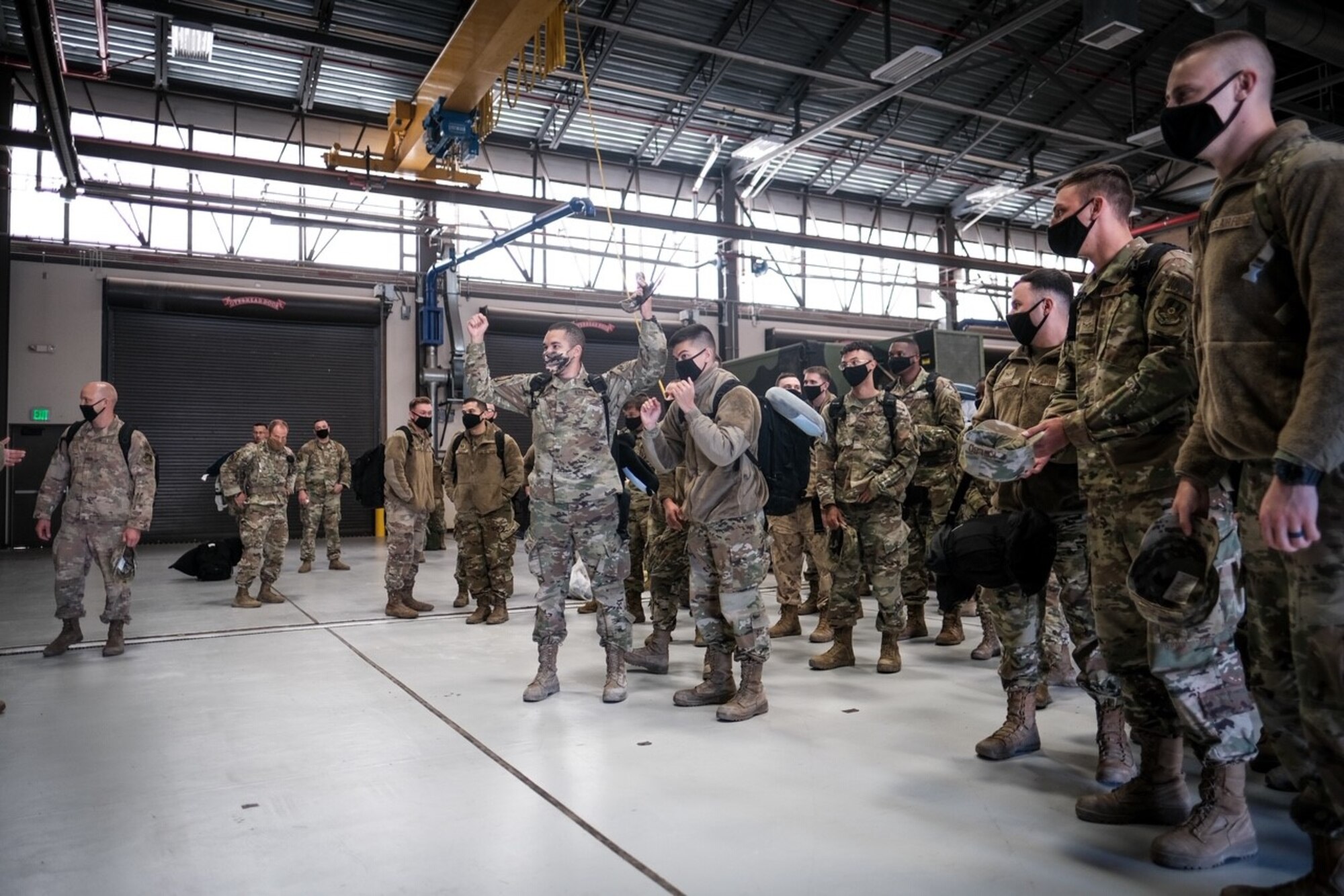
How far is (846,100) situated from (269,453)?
34.2 feet

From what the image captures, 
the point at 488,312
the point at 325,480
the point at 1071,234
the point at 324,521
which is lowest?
the point at 324,521

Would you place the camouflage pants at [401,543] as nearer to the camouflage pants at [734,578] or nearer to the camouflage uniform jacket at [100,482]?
the camouflage uniform jacket at [100,482]

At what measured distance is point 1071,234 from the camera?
2.75 meters

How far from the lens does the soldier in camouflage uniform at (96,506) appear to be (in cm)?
544

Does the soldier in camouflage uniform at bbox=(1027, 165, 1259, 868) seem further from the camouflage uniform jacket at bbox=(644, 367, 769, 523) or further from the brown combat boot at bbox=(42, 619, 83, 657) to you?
the brown combat boot at bbox=(42, 619, 83, 657)

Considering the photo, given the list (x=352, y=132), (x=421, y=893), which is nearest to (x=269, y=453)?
(x=421, y=893)

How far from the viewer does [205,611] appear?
282 inches

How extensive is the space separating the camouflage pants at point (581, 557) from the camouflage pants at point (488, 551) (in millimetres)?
2501

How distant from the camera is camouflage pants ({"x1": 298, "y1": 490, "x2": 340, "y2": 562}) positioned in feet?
35.0

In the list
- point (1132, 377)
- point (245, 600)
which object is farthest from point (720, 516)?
point (245, 600)

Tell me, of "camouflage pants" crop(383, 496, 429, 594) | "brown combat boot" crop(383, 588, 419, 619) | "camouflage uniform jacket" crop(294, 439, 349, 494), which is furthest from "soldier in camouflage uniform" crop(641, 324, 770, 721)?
"camouflage uniform jacket" crop(294, 439, 349, 494)

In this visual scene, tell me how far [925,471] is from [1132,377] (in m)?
3.27

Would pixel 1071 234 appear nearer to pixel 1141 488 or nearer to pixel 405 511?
pixel 1141 488

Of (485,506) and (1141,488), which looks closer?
(1141,488)
